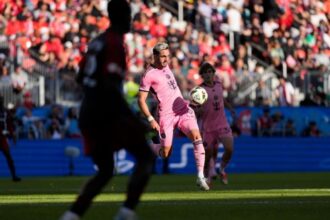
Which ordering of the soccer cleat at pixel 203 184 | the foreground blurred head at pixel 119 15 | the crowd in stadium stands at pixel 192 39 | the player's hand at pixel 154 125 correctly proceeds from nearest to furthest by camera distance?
1. the foreground blurred head at pixel 119 15
2. the player's hand at pixel 154 125
3. the soccer cleat at pixel 203 184
4. the crowd in stadium stands at pixel 192 39

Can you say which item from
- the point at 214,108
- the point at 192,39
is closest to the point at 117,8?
the point at 214,108

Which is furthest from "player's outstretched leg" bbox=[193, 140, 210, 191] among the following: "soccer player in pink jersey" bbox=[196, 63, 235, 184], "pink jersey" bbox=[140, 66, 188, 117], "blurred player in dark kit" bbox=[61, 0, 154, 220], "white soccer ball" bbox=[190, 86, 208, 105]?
"blurred player in dark kit" bbox=[61, 0, 154, 220]

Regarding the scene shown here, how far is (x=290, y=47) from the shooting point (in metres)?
38.0

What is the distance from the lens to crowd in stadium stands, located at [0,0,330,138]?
33531 millimetres

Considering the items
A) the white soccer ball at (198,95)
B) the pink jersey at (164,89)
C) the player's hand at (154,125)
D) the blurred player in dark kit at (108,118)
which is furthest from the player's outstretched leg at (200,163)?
the blurred player in dark kit at (108,118)

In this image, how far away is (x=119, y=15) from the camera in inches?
426

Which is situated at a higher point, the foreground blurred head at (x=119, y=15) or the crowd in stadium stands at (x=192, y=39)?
the foreground blurred head at (x=119, y=15)

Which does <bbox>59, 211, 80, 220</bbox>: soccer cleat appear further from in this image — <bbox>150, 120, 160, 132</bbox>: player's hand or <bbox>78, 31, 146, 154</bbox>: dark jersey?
<bbox>150, 120, 160, 132</bbox>: player's hand

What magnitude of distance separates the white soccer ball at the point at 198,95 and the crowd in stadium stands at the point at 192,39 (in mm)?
10877

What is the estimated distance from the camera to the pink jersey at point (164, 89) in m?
19.8

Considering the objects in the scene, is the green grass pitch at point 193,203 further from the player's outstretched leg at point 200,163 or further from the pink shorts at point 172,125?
the pink shorts at point 172,125

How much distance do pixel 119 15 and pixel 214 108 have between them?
11.2 meters

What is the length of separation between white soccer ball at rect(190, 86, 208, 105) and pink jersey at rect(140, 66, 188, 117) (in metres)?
1.32

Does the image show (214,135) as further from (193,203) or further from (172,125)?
(193,203)
